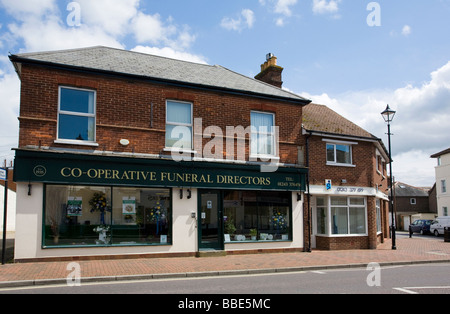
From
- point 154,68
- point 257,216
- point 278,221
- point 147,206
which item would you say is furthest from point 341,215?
point 154,68

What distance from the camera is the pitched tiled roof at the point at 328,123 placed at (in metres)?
17.2

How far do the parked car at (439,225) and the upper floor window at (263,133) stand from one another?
70.2 ft

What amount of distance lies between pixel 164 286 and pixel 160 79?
A: 7.52 m

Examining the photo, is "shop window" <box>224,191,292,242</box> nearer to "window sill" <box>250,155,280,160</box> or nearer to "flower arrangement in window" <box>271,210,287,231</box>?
"flower arrangement in window" <box>271,210,287,231</box>

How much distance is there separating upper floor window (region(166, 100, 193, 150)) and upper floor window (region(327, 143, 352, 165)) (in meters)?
6.56

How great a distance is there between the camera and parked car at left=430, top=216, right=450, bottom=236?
30.5 metres

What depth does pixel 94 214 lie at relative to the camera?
12.7 metres

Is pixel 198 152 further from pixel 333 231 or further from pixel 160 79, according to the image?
pixel 333 231

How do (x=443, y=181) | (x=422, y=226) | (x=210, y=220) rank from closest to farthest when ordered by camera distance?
(x=210, y=220) → (x=422, y=226) → (x=443, y=181)

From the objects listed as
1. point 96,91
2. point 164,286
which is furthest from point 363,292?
point 96,91

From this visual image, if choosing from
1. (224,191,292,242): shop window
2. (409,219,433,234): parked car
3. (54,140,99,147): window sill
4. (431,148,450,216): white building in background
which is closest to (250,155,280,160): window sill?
(224,191,292,242): shop window

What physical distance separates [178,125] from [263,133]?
140 inches

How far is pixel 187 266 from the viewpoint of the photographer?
446 inches

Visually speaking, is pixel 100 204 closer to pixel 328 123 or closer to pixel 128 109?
pixel 128 109
